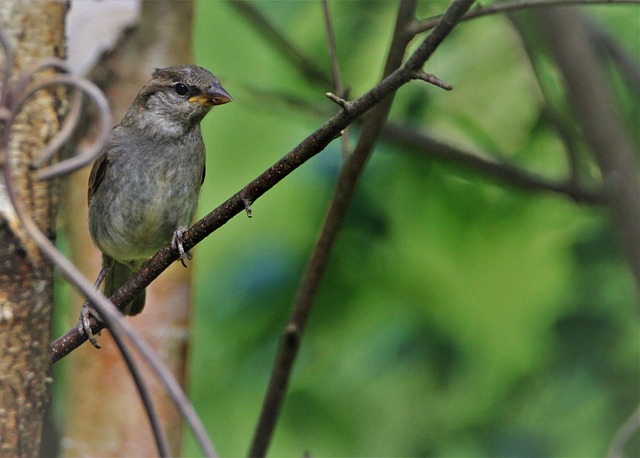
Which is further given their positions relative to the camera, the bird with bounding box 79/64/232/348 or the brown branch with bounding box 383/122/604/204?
the brown branch with bounding box 383/122/604/204

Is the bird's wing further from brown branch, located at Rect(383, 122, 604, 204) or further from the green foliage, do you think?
brown branch, located at Rect(383, 122, 604, 204)

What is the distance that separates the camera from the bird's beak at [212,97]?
3.36 meters

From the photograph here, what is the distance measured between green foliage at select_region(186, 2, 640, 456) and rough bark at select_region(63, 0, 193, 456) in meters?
0.30

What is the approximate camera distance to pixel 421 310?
165 inches

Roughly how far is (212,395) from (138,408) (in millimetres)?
504

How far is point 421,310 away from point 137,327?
4.15 ft

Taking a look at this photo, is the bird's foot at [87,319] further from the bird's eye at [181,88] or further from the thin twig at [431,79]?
the thin twig at [431,79]

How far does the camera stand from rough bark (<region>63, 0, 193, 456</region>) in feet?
12.7

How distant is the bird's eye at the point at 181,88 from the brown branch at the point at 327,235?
32.0 inches

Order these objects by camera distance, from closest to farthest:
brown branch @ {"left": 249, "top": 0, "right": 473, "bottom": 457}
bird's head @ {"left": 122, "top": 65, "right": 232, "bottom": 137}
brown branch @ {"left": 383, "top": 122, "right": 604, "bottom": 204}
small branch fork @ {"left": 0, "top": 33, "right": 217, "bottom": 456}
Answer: small branch fork @ {"left": 0, "top": 33, "right": 217, "bottom": 456} → brown branch @ {"left": 249, "top": 0, "right": 473, "bottom": 457} → bird's head @ {"left": 122, "top": 65, "right": 232, "bottom": 137} → brown branch @ {"left": 383, "top": 122, "right": 604, "bottom": 204}

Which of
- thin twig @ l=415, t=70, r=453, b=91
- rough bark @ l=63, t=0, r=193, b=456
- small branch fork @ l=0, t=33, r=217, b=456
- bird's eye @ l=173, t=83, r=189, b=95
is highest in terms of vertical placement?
thin twig @ l=415, t=70, r=453, b=91

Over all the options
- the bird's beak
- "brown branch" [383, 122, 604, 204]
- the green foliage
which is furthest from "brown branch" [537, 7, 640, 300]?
the bird's beak

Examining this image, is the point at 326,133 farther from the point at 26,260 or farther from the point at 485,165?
the point at 485,165

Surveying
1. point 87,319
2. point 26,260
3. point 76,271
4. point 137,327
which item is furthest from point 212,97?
point 76,271
